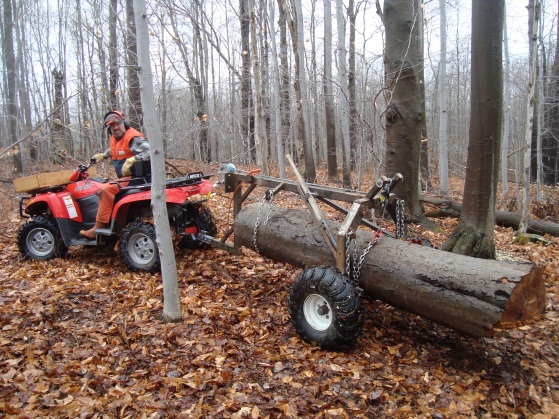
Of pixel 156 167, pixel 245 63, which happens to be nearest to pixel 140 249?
pixel 156 167

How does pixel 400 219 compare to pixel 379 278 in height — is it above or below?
above

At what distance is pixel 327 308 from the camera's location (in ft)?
12.4

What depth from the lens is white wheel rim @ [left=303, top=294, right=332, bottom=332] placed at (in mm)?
3799

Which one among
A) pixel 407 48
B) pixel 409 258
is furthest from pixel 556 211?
pixel 409 258

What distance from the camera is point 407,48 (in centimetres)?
680

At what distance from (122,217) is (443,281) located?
4.51 meters

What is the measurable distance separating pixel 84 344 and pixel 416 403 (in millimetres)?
3020

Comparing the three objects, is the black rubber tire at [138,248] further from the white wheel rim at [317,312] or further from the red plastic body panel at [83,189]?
the white wheel rim at [317,312]

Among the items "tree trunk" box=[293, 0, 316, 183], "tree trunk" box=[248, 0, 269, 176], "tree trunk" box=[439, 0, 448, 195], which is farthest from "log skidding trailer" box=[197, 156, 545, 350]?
"tree trunk" box=[439, 0, 448, 195]

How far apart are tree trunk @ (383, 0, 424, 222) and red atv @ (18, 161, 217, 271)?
136 inches

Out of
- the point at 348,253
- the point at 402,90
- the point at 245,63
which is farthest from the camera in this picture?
the point at 245,63

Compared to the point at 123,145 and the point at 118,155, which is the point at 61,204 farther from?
the point at 123,145

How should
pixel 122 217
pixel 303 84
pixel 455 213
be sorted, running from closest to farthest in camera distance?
pixel 122 217 → pixel 455 213 → pixel 303 84

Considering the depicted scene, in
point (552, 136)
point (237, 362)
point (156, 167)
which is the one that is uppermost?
point (552, 136)
